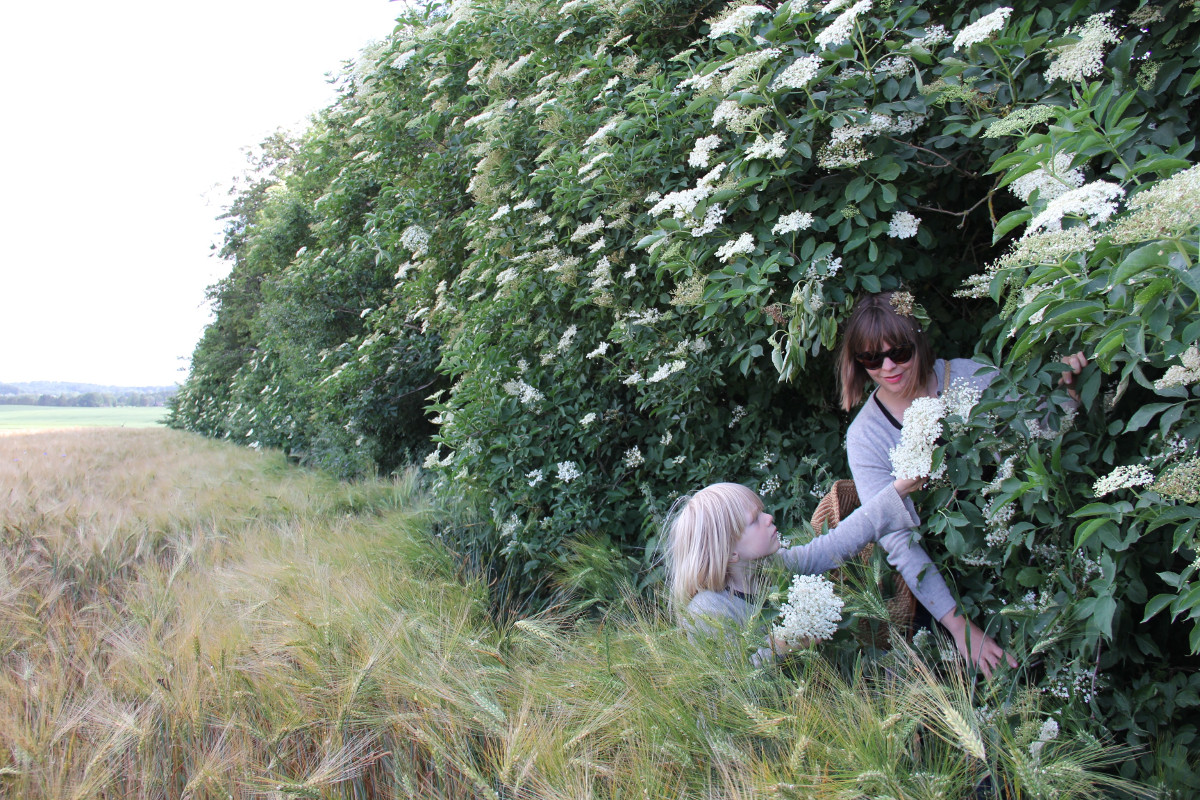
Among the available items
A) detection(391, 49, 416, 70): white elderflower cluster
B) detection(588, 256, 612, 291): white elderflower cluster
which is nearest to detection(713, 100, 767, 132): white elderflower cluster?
detection(588, 256, 612, 291): white elderflower cluster

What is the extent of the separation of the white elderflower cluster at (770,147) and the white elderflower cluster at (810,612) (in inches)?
49.9

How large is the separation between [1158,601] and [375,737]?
6.22 feet

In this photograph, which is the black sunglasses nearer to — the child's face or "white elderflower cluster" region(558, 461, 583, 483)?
the child's face

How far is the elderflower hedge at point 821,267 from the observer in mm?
1523

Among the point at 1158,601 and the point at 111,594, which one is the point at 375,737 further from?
the point at 111,594

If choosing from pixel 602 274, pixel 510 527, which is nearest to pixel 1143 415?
pixel 602 274

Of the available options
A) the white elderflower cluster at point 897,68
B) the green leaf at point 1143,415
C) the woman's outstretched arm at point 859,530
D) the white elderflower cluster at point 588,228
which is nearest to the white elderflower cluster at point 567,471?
the white elderflower cluster at point 588,228

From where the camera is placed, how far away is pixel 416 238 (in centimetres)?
526

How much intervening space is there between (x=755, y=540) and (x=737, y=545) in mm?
60

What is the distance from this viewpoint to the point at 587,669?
81.0 inches

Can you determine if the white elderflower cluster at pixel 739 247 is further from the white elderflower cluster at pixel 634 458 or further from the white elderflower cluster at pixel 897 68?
the white elderflower cluster at pixel 634 458

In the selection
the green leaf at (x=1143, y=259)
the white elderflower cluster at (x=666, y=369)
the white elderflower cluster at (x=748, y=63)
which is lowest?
the white elderflower cluster at (x=666, y=369)

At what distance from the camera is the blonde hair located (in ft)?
7.22

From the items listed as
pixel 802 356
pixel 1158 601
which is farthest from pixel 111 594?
pixel 1158 601
